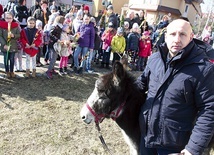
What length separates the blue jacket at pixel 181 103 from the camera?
1797 millimetres

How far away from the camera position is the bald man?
180 cm

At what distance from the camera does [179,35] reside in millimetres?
1901

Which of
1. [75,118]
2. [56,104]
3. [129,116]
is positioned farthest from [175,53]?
[56,104]

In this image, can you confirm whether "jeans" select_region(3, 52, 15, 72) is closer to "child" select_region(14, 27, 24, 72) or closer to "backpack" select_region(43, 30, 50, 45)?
"child" select_region(14, 27, 24, 72)

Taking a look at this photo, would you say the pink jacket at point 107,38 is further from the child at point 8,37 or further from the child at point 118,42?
the child at point 8,37

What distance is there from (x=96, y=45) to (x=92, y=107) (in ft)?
20.4

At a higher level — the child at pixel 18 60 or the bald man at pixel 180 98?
the bald man at pixel 180 98

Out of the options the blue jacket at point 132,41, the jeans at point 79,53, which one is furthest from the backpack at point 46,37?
the blue jacket at point 132,41

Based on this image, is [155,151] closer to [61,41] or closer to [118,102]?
[118,102]

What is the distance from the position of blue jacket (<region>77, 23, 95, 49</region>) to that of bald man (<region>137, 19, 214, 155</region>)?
5.63 metres

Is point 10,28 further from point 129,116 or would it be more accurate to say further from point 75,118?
point 129,116

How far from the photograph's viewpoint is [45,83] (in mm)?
6348

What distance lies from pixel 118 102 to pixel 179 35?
966 mm

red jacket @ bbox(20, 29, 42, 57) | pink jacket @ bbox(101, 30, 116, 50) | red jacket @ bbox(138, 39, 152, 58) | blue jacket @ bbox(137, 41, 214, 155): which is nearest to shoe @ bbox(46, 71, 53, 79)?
red jacket @ bbox(20, 29, 42, 57)
